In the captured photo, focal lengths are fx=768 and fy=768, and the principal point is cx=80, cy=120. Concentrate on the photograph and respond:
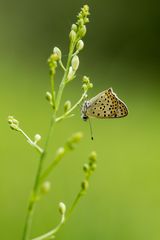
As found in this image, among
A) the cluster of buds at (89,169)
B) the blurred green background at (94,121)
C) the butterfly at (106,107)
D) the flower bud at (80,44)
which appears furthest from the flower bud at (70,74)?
the blurred green background at (94,121)

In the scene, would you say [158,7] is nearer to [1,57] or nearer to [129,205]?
[1,57]

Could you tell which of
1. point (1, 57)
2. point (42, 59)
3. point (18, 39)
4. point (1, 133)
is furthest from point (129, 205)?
point (18, 39)

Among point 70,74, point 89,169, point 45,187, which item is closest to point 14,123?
point 70,74

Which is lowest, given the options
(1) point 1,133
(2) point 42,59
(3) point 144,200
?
(3) point 144,200

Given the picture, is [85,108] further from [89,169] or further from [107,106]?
[89,169]

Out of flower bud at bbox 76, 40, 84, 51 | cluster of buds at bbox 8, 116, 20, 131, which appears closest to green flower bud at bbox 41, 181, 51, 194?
cluster of buds at bbox 8, 116, 20, 131

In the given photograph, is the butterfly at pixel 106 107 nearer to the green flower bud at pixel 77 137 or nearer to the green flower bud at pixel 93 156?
the green flower bud at pixel 93 156

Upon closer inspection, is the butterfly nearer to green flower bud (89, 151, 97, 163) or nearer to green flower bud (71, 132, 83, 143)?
green flower bud (89, 151, 97, 163)
